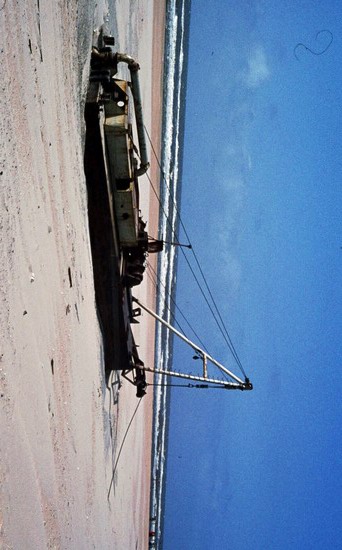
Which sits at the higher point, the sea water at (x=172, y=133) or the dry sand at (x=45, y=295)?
the sea water at (x=172, y=133)

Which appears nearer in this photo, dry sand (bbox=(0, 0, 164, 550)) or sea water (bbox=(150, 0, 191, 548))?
dry sand (bbox=(0, 0, 164, 550))

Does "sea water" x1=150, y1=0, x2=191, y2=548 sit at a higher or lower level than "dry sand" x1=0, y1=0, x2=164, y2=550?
higher

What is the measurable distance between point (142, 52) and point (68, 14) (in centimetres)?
448

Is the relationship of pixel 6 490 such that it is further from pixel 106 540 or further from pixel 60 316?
pixel 106 540

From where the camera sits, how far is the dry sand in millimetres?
1816

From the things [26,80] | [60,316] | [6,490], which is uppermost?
[26,80]

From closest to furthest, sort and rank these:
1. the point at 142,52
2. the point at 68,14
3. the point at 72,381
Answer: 1. the point at 68,14
2. the point at 72,381
3. the point at 142,52

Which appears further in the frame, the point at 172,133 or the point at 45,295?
the point at 172,133

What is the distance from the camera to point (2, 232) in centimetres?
175

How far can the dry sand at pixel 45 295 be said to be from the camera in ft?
5.96

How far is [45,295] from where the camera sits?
248 cm

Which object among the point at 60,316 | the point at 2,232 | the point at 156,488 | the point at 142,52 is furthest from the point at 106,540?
the point at 156,488

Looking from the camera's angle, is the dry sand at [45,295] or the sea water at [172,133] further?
the sea water at [172,133]

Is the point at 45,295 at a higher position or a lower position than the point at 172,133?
lower
